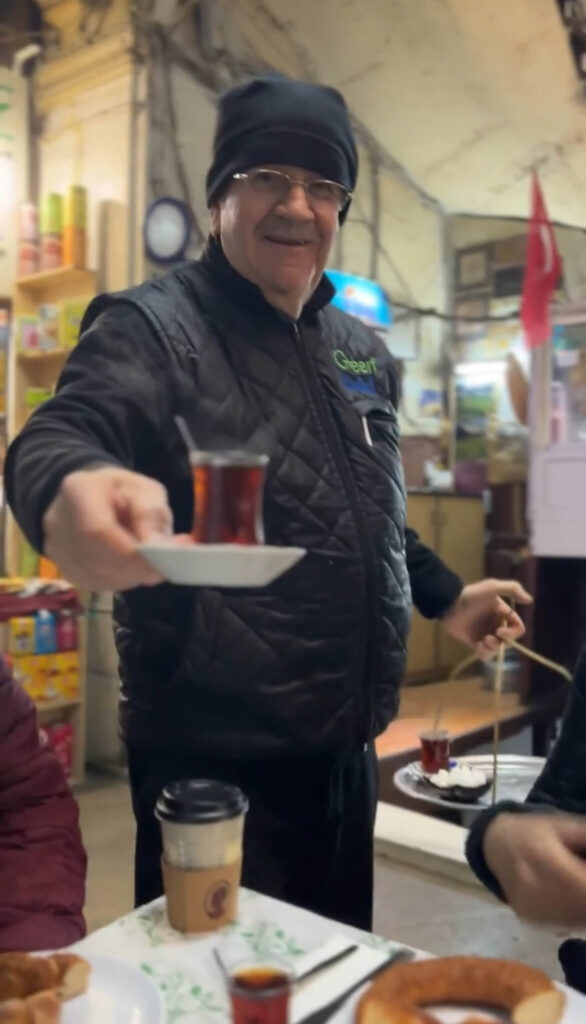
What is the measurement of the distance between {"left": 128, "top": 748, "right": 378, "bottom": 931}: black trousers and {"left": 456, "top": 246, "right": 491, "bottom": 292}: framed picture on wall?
5.25 m

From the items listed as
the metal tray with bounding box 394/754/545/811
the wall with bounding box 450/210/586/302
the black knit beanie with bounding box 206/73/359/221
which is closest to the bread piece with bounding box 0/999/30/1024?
the black knit beanie with bounding box 206/73/359/221

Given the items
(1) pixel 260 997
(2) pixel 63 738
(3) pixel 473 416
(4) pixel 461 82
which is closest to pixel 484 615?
(1) pixel 260 997

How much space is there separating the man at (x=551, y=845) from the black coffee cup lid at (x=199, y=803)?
0.33 m

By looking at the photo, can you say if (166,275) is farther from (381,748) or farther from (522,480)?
(522,480)

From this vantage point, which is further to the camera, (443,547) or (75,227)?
(443,547)

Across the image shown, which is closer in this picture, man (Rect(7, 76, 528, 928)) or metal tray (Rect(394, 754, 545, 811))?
man (Rect(7, 76, 528, 928))

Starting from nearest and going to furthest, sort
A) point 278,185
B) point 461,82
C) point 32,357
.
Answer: point 278,185, point 32,357, point 461,82

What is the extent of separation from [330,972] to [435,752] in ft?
5.63

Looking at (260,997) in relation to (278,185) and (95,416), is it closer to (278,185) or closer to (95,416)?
(95,416)

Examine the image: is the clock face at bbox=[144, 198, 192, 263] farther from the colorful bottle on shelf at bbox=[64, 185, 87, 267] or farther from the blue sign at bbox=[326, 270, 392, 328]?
the blue sign at bbox=[326, 270, 392, 328]

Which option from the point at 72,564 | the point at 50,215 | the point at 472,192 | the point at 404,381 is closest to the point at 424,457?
the point at 404,381

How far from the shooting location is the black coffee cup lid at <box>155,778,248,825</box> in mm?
1071

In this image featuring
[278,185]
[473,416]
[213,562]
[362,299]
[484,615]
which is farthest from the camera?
[473,416]

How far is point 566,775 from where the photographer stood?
1.29m
